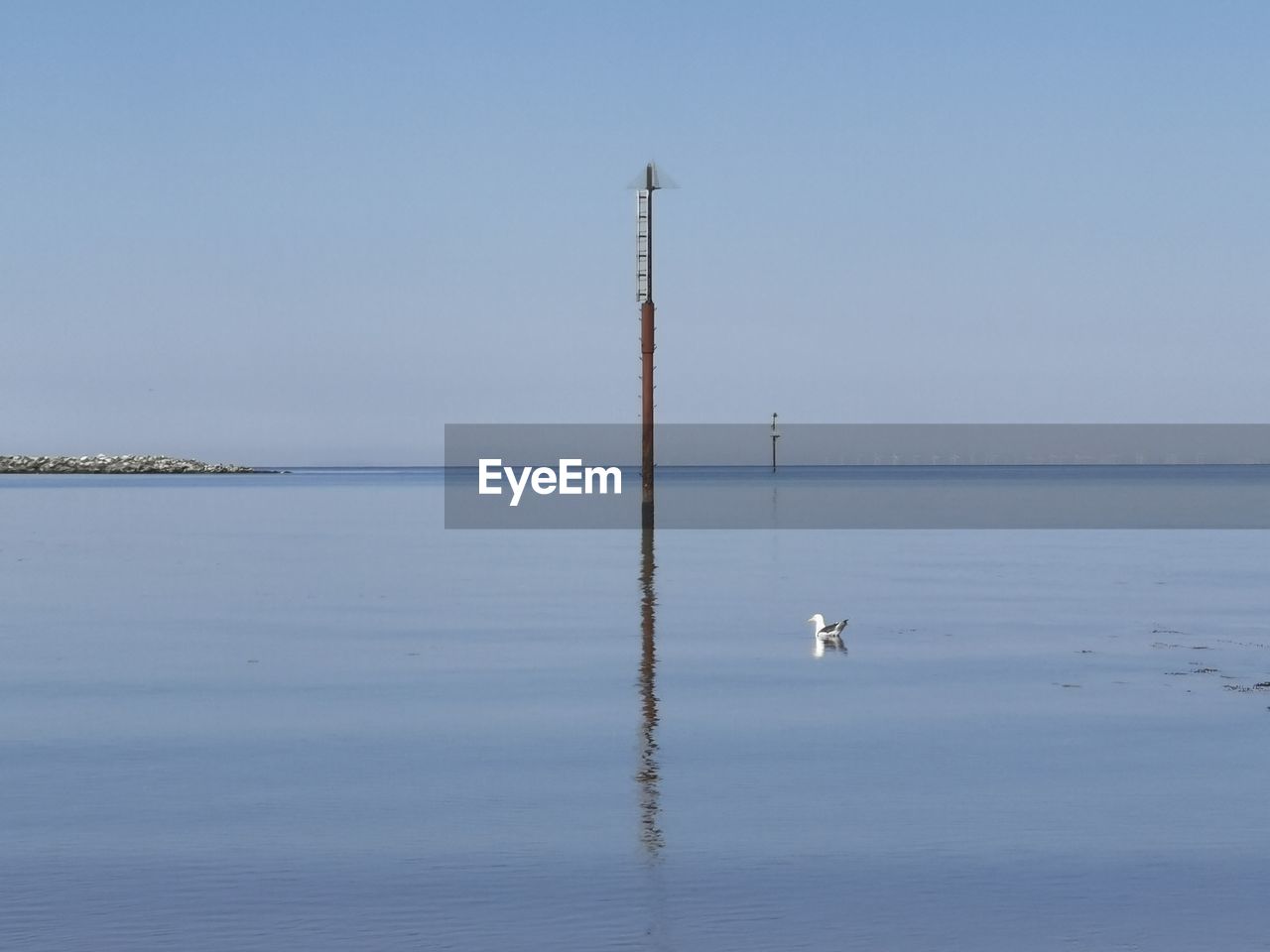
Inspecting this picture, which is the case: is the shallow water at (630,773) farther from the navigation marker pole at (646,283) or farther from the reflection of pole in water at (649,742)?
the navigation marker pole at (646,283)

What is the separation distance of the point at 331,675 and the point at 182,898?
12691 mm

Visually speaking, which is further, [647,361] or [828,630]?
[647,361]

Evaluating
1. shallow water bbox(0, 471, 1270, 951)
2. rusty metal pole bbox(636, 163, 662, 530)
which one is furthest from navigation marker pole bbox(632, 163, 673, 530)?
shallow water bbox(0, 471, 1270, 951)

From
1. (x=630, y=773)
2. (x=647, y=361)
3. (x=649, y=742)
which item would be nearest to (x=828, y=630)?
(x=649, y=742)

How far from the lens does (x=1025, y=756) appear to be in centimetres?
1703

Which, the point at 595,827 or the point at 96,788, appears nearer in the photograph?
the point at 595,827

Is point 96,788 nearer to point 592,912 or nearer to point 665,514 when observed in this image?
point 592,912

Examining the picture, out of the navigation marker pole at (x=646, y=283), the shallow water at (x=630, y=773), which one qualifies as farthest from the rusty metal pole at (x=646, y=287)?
the shallow water at (x=630, y=773)

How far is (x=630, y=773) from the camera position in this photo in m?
16.0

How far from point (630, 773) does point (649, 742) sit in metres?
1.85

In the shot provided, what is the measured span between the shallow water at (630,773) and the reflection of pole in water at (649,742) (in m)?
0.07

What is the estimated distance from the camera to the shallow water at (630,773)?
429 inches

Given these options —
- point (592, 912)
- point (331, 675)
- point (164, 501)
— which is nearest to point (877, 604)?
point (331, 675)

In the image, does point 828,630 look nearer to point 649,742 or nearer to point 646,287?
point 649,742
